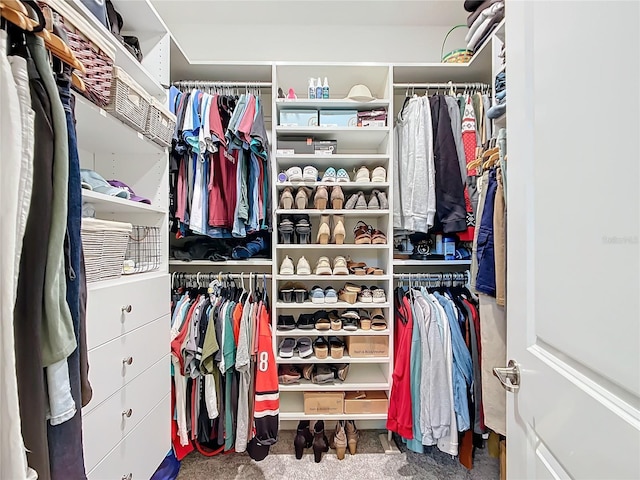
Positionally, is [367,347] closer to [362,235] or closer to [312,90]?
[362,235]

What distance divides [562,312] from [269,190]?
144 cm

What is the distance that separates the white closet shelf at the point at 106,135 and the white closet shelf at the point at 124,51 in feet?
0.70

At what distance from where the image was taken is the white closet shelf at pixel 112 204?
91cm

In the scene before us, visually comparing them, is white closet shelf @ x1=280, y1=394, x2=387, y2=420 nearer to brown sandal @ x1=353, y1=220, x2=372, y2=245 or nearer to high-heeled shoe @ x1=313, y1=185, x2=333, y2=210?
brown sandal @ x1=353, y1=220, x2=372, y2=245

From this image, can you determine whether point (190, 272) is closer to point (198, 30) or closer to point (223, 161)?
point (223, 161)

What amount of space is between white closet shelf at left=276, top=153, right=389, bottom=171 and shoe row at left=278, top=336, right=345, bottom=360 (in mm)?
1080

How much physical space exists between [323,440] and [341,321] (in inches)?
26.5

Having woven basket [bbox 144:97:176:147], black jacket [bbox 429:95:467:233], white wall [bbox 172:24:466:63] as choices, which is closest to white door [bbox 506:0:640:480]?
black jacket [bbox 429:95:467:233]

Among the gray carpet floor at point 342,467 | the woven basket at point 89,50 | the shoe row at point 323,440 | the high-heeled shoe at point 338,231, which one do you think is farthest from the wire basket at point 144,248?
the shoe row at point 323,440

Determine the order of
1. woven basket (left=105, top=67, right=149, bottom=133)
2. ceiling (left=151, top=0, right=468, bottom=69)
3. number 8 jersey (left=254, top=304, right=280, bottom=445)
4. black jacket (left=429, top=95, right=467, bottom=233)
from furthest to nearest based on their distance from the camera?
1. ceiling (left=151, top=0, right=468, bottom=69)
2. black jacket (left=429, top=95, right=467, bottom=233)
3. number 8 jersey (left=254, top=304, right=280, bottom=445)
4. woven basket (left=105, top=67, right=149, bottom=133)

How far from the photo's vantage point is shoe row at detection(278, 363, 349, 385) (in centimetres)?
171

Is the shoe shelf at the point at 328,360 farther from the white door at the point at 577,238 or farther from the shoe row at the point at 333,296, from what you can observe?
the white door at the point at 577,238

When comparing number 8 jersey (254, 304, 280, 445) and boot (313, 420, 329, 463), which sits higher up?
number 8 jersey (254, 304, 280, 445)

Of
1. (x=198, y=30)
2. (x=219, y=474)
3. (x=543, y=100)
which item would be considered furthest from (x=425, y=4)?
(x=219, y=474)
